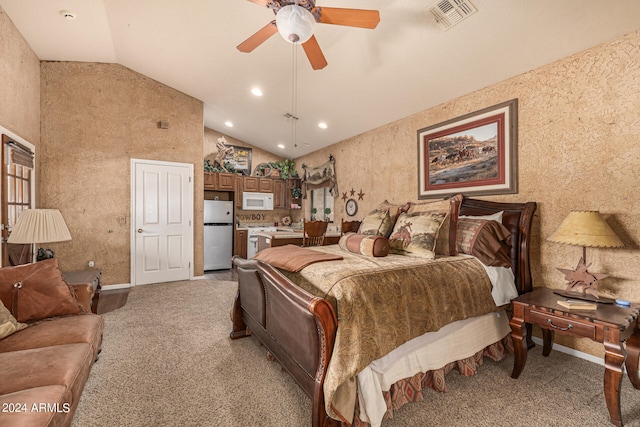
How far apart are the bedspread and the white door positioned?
12.1 ft

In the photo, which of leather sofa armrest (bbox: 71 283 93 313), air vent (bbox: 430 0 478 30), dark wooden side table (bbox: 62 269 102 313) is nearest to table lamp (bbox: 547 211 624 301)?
air vent (bbox: 430 0 478 30)

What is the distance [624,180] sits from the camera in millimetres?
2211

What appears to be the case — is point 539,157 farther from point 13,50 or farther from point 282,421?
point 13,50

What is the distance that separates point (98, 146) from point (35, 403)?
4516 mm

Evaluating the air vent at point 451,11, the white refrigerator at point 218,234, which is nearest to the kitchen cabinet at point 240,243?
the white refrigerator at point 218,234

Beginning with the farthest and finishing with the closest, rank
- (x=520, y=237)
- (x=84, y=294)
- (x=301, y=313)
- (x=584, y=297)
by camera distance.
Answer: (x=520, y=237) → (x=84, y=294) → (x=584, y=297) → (x=301, y=313)

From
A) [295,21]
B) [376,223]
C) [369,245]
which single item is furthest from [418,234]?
[295,21]

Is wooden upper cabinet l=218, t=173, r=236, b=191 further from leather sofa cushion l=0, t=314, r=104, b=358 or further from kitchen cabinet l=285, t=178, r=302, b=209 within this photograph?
leather sofa cushion l=0, t=314, r=104, b=358

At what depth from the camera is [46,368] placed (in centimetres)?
132

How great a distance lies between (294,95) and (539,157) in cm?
317

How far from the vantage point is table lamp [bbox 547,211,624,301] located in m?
1.99

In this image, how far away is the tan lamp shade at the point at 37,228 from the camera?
94.0 inches

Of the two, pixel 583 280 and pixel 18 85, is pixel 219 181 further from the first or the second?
pixel 583 280

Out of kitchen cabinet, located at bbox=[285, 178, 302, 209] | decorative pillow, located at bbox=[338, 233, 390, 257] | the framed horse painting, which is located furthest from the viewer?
kitchen cabinet, located at bbox=[285, 178, 302, 209]
